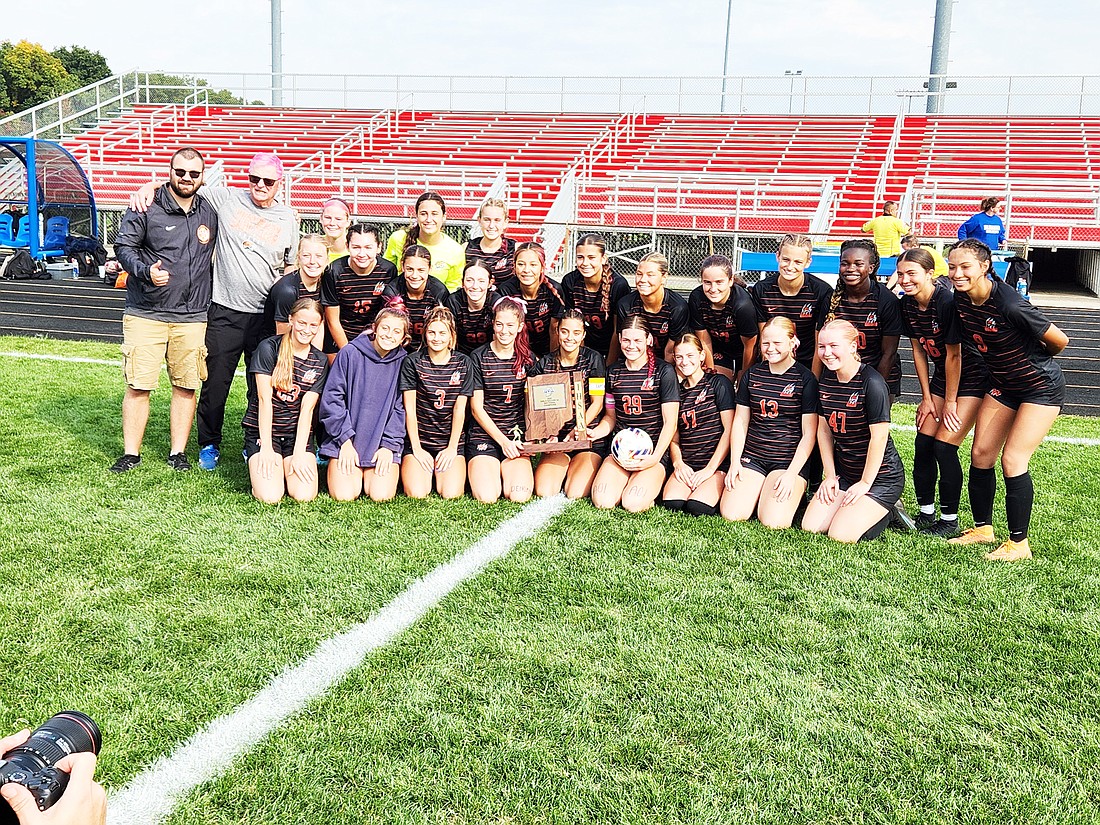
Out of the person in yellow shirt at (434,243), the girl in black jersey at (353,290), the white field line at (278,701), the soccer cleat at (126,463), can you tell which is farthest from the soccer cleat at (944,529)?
the soccer cleat at (126,463)

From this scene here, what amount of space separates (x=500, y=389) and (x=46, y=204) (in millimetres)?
13677

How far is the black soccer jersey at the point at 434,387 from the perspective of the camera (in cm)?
506

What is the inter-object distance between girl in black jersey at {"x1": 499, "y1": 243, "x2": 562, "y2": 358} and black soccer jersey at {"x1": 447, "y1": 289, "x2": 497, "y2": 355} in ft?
0.63

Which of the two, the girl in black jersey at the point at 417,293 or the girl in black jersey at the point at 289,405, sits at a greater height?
the girl in black jersey at the point at 417,293

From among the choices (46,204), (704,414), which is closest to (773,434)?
(704,414)

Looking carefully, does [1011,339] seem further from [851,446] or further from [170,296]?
[170,296]

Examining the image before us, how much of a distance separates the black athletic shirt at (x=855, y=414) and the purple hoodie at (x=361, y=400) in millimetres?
2337

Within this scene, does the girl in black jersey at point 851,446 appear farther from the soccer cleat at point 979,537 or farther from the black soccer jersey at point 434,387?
the black soccer jersey at point 434,387

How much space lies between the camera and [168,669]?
306 cm

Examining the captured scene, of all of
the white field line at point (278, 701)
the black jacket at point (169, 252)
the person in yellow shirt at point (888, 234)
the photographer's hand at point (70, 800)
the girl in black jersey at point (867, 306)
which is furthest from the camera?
the person in yellow shirt at point (888, 234)

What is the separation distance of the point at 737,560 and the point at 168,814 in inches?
106

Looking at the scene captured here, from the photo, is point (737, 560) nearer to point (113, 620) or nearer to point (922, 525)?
point (922, 525)

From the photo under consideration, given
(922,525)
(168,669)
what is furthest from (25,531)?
(922,525)

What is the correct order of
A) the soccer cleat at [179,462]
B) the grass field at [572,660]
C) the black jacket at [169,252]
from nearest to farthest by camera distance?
the grass field at [572,660] < the black jacket at [169,252] < the soccer cleat at [179,462]
